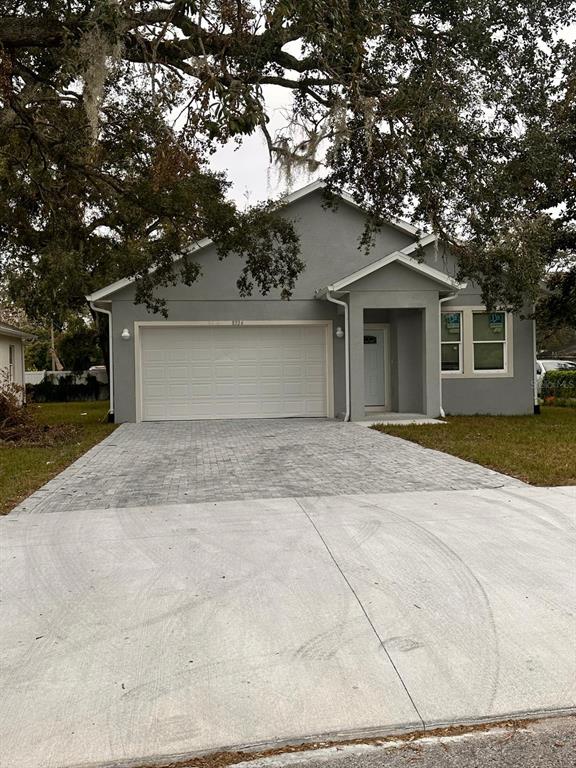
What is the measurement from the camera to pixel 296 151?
1044 cm

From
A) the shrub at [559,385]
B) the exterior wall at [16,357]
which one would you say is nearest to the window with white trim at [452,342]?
the shrub at [559,385]

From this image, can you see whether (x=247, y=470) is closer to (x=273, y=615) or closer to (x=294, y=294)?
(x=273, y=615)

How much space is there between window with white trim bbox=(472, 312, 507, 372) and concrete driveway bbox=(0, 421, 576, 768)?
31.7 feet

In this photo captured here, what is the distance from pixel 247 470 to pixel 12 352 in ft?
58.4

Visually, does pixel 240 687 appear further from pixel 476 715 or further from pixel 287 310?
pixel 287 310

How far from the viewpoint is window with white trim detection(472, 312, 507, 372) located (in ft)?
52.6

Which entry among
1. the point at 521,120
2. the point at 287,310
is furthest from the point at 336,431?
the point at 521,120

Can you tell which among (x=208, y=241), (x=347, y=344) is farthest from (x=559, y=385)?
(x=208, y=241)

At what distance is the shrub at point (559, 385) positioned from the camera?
73.8 feet

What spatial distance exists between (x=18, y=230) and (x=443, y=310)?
10.5 meters

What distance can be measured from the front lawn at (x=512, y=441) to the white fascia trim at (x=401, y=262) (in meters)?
3.19

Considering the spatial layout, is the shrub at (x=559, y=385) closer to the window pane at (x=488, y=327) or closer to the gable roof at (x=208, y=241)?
the window pane at (x=488, y=327)

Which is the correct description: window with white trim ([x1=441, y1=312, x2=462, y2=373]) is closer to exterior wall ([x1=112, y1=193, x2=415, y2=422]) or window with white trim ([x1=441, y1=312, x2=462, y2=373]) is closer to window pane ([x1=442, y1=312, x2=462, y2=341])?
window pane ([x1=442, y1=312, x2=462, y2=341])

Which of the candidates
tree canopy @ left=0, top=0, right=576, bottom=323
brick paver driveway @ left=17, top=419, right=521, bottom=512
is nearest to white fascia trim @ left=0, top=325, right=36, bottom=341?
tree canopy @ left=0, top=0, right=576, bottom=323
